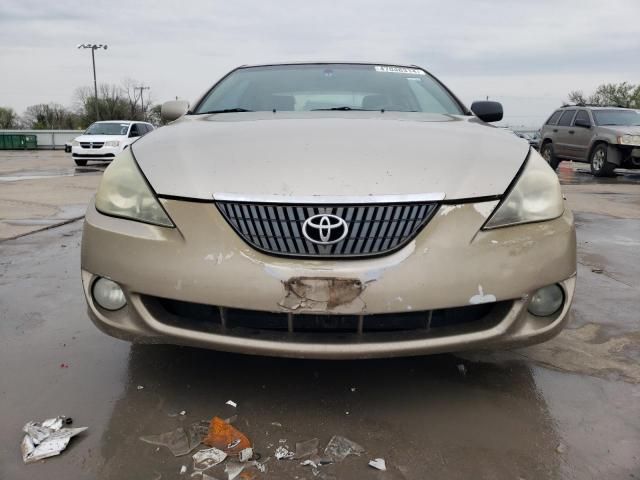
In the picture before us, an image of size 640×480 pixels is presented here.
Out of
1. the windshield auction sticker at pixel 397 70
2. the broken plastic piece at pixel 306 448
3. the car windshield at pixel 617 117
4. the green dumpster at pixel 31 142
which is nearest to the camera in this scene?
the broken plastic piece at pixel 306 448

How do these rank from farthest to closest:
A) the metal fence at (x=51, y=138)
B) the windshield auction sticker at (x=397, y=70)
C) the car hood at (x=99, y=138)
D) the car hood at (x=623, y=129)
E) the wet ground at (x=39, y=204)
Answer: the metal fence at (x=51, y=138)
the car hood at (x=99, y=138)
the car hood at (x=623, y=129)
the wet ground at (x=39, y=204)
the windshield auction sticker at (x=397, y=70)

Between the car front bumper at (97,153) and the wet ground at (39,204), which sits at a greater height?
the wet ground at (39,204)

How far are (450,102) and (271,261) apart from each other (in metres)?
1.96

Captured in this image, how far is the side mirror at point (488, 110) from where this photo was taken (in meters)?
3.46

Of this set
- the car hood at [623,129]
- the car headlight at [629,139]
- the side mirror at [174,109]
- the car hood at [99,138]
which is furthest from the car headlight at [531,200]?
the car hood at [99,138]

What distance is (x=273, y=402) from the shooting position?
2.07m

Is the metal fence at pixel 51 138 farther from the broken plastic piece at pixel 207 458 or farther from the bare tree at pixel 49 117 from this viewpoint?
the broken plastic piece at pixel 207 458

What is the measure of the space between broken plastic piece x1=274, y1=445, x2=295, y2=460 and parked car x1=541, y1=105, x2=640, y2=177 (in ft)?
40.6

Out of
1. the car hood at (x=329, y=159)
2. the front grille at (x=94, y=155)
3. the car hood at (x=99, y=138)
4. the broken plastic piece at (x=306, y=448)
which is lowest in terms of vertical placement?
the front grille at (x=94, y=155)

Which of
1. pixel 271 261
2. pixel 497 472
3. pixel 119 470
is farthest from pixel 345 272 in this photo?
pixel 119 470

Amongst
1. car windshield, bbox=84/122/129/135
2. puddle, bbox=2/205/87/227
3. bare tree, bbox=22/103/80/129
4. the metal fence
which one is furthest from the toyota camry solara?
bare tree, bbox=22/103/80/129

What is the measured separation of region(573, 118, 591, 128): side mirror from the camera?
12.9 meters

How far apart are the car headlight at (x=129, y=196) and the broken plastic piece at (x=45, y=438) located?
738 mm

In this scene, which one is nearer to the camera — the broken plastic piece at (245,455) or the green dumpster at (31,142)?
the broken plastic piece at (245,455)
